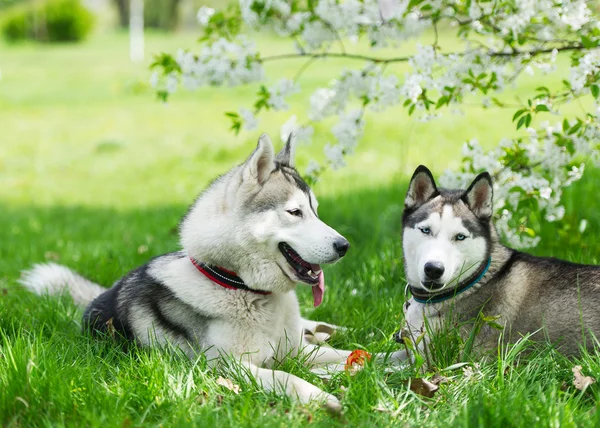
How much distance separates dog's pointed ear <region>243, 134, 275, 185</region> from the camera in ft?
11.6

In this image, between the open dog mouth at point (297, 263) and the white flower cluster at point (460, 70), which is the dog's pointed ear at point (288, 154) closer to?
the open dog mouth at point (297, 263)

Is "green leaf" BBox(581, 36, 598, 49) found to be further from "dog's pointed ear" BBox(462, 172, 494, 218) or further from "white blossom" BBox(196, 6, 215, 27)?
"white blossom" BBox(196, 6, 215, 27)

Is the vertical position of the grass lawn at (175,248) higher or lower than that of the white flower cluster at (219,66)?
lower

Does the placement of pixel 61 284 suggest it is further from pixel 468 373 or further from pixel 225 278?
pixel 468 373

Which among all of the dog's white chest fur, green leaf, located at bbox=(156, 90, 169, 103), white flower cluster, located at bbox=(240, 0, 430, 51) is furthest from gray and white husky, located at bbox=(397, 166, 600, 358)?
green leaf, located at bbox=(156, 90, 169, 103)

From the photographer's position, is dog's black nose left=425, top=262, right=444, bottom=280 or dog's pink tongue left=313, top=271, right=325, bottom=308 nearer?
dog's black nose left=425, top=262, right=444, bottom=280

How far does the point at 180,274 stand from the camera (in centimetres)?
379

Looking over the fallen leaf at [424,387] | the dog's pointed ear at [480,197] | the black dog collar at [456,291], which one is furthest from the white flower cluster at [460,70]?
the fallen leaf at [424,387]

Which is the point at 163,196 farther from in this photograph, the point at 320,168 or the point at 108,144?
the point at 320,168

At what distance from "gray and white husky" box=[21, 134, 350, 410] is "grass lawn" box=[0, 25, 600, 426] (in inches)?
8.0

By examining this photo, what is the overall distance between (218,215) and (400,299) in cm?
152

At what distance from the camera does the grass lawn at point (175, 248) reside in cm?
281

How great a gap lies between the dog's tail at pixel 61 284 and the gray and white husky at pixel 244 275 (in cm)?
A: 104

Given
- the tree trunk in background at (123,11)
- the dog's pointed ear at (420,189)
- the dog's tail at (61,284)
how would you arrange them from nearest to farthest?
1. the dog's pointed ear at (420,189)
2. the dog's tail at (61,284)
3. the tree trunk in background at (123,11)
